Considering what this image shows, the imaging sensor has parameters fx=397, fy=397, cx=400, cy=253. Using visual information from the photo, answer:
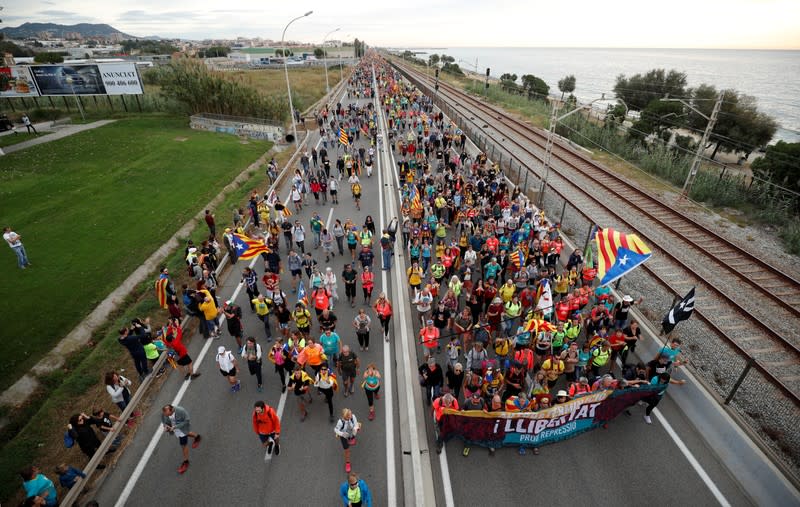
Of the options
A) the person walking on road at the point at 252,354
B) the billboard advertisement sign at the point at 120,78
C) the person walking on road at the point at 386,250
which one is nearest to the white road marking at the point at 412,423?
the person walking on road at the point at 386,250

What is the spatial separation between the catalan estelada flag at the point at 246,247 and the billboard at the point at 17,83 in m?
50.0

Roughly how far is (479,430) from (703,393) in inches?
207

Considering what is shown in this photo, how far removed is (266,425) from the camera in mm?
7781

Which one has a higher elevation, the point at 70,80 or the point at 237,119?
A: the point at 70,80

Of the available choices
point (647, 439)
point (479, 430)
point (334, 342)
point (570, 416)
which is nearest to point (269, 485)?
point (334, 342)

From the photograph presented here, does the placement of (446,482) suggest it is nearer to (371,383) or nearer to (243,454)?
(371,383)

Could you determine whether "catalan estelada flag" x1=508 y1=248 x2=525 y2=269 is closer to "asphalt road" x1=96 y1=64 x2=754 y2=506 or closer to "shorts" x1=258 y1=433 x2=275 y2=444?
"asphalt road" x1=96 y1=64 x2=754 y2=506

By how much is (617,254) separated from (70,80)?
57.5m

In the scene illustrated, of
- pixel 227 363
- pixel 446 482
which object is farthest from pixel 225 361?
pixel 446 482

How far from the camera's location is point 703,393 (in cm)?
891

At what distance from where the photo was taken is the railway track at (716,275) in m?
11.3

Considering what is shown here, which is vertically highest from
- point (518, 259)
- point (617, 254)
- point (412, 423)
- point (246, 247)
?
point (617, 254)

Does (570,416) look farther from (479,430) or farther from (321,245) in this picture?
(321,245)

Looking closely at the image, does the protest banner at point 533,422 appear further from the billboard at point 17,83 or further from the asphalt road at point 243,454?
the billboard at point 17,83
